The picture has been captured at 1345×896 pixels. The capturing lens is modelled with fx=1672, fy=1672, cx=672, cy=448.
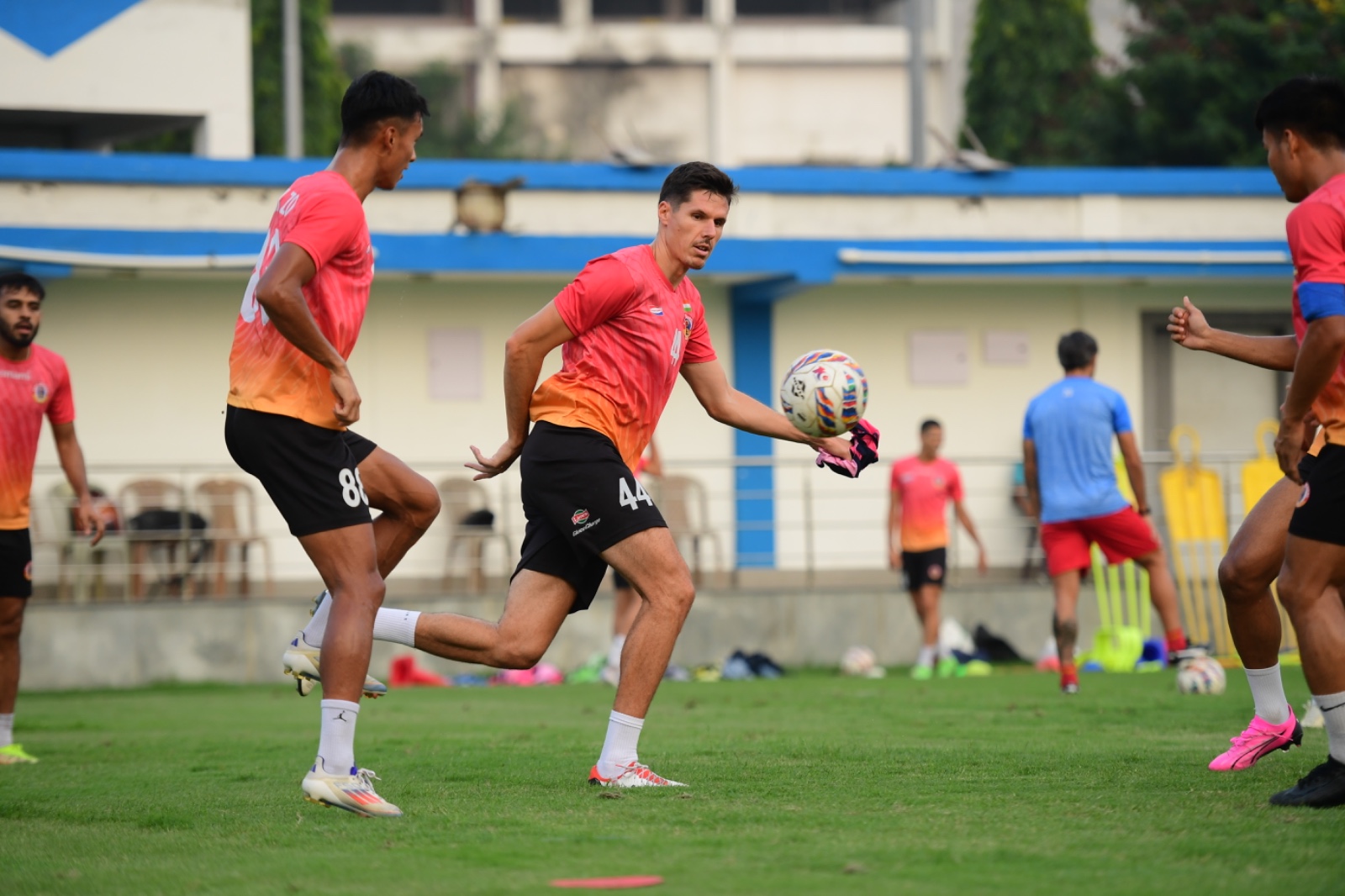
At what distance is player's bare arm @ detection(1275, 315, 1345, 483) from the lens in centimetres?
538

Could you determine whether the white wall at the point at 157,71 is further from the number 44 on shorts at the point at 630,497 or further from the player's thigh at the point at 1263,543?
the player's thigh at the point at 1263,543

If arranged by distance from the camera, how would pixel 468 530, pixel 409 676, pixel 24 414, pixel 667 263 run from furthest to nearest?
1. pixel 468 530
2. pixel 409 676
3. pixel 24 414
4. pixel 667 263

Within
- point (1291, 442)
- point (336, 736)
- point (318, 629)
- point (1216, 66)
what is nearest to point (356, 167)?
point (318, 629)

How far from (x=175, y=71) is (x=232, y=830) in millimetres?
15325

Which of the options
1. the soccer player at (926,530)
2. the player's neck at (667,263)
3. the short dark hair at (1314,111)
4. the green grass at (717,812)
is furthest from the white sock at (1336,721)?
the soccer player at (926,530)

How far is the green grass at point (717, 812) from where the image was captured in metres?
4.55

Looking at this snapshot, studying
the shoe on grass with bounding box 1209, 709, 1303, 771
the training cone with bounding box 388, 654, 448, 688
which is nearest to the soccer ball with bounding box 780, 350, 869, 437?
the shoe on grass with bounding box 1209, 709, 1303, 771

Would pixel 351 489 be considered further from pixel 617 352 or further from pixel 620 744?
pixel 620 744

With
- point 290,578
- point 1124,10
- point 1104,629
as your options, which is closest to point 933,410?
point 1104,629

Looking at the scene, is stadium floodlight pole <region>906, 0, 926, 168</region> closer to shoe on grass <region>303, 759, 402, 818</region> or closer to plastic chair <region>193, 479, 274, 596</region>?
plastic chair <region>193, 479, 274, 596</region>

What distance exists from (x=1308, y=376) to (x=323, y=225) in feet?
10.8

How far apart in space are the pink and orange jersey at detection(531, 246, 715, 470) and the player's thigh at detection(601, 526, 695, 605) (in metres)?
0.39

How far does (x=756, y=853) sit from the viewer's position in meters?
4.80

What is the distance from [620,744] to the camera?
20.4 feet
